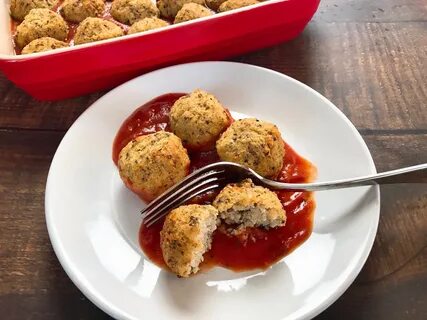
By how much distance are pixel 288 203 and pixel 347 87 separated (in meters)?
0.53

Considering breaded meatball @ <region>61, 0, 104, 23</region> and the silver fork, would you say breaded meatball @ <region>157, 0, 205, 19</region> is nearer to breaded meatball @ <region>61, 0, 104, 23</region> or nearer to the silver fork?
breaded meatball @ <region>61, 0, 104, 23</region>

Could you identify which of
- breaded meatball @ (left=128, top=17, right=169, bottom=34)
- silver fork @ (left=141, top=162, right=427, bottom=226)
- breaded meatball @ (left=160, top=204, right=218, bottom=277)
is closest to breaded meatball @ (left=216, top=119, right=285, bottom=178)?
silver fork @ (left=141, top=162, right=427, bottom=226)

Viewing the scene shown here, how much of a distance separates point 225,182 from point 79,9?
809 mm

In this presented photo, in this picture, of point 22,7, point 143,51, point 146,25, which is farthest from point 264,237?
point 22,7

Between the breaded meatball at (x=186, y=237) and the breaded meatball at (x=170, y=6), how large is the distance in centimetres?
78

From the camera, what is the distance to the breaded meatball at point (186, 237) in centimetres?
108

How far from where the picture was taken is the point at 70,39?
5.48 ft

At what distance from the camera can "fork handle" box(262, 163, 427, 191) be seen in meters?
1.12

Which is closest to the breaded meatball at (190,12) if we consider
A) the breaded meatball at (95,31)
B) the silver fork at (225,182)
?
the breaded meatball at (95,31)

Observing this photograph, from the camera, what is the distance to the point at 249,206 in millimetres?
1146

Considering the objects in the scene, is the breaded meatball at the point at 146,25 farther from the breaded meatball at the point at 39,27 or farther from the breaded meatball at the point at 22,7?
the breaded meatball at the point at 22,7

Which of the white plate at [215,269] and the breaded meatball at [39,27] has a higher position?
the breaded meatball at [39,27]

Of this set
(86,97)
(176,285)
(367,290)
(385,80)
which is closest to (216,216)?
(176,285)

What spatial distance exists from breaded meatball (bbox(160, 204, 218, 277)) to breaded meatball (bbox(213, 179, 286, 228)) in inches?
1.6
